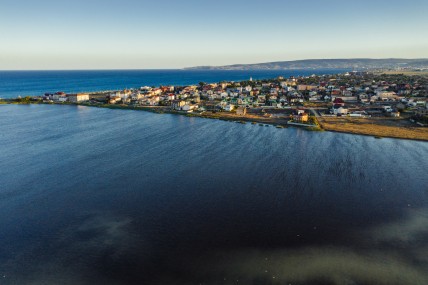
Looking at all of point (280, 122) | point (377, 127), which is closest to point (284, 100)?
point (280, 122)

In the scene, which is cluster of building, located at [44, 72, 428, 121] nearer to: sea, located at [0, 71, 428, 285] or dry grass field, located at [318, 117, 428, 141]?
dry grass field, located at [318, 117, 428, 141]

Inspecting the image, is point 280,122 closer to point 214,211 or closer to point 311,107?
point 311,107

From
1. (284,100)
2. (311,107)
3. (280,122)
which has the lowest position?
(280,122)

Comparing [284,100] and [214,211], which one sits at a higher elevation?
[284,100]

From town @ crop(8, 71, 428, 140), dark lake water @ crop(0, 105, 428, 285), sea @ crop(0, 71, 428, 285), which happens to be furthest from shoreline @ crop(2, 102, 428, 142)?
dark lake water @ crop(0, 105, 428, 285)

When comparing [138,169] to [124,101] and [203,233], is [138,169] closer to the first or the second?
[203,233]

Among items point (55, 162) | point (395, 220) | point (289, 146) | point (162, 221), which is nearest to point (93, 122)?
point (55, 162)

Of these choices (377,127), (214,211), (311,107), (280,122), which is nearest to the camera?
(214,211)
